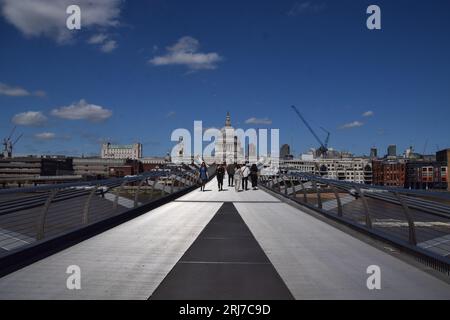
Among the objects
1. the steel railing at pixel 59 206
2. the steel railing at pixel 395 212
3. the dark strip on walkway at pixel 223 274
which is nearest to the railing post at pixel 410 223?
the steel railing at pixel 395 212

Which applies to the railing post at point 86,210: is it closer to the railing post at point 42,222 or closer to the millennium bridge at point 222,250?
the millennium bridge at point 222,250

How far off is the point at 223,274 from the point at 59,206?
174 inches

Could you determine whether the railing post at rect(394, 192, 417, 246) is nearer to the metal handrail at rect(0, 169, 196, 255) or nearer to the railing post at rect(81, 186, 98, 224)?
the metal handrail at rect(0, 169, 196, 255)

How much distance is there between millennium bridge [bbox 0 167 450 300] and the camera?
617cm

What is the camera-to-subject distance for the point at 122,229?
38.0ft

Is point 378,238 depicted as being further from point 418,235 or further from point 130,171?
point 130,171

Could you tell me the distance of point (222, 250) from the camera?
8836 millimetres

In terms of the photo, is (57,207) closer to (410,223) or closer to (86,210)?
(86,210)

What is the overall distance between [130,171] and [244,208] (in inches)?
4944

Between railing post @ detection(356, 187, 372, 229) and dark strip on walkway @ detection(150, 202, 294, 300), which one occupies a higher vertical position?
railing post @ detection(356, 187, 372, 229)

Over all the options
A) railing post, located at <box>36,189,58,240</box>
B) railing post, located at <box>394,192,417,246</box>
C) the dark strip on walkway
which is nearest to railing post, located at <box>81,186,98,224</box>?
railing post, located at <box>36,189,58,240</box>

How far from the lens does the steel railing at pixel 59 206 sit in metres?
8.15

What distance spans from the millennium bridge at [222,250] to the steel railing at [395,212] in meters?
0.03

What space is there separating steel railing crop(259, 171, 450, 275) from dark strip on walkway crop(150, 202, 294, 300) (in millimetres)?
2591
